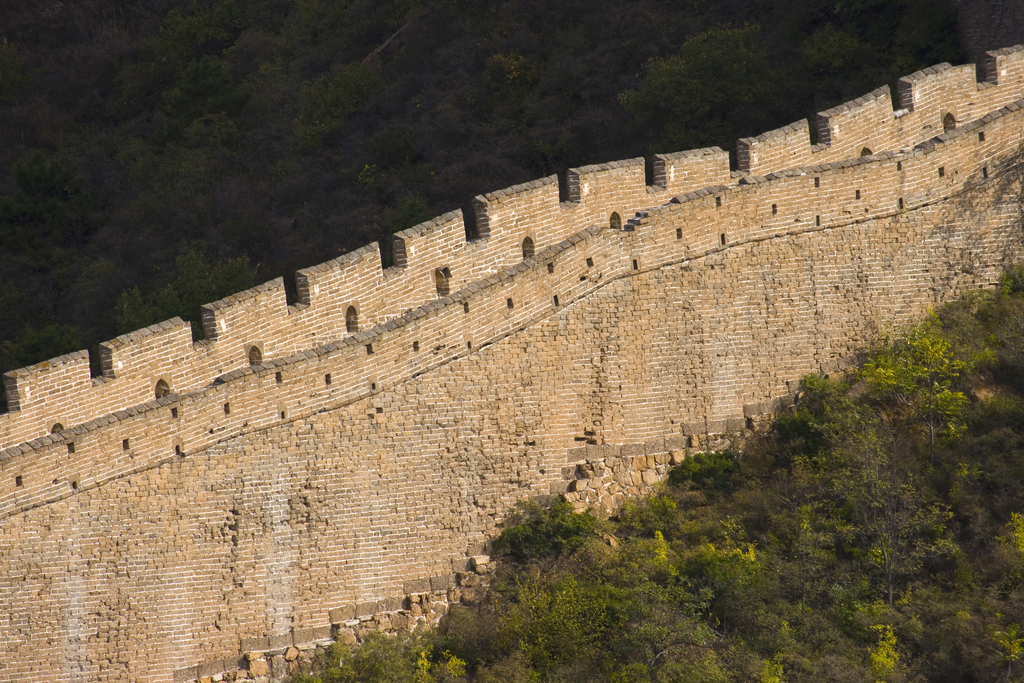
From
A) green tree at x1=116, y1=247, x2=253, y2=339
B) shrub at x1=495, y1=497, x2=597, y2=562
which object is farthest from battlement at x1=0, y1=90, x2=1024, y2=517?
green tree at x1=116, y1=247, x2=253, y2=339

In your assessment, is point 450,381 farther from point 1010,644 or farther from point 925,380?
point 1010,644

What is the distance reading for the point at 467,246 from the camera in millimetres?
16984

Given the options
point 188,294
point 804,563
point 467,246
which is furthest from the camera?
point 188,294

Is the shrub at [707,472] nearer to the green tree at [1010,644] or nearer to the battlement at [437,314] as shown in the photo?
the battlement at [437,314]

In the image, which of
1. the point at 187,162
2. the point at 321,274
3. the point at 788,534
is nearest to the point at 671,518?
the point at 788,534

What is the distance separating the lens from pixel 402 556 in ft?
53.1

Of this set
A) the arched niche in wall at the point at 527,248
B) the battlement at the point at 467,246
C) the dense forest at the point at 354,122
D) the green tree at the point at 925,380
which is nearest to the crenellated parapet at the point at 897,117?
the battlement at the point at 467,246

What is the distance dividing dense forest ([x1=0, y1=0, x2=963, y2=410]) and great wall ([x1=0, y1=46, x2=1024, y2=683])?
20.3 ft

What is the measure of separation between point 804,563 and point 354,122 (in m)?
16.4

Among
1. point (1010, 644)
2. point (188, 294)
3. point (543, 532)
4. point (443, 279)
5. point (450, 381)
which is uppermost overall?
point (188, 294)

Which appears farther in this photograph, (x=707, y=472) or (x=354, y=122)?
(x=354, y=122)

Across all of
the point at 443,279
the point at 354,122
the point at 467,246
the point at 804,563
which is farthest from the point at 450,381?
the point at 354,122

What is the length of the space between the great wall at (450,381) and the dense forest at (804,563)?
455 millimetres

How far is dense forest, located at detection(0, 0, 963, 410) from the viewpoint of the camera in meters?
25.5
